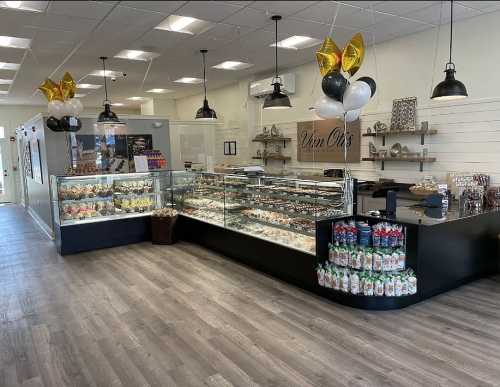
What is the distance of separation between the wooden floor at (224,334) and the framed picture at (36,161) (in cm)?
360

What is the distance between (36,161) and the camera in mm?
8203

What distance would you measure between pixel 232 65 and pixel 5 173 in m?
9.30

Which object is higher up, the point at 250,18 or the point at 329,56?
the point at 250,18

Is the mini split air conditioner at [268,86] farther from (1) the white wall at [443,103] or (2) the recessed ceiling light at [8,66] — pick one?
→ (2) the recessed ceiling light at [8,66]

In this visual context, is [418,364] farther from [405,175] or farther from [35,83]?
[35,83]

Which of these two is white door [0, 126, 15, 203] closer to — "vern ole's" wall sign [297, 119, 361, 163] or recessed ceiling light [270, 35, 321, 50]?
"vern ole's" wall sign [297, 119, 361, 163]

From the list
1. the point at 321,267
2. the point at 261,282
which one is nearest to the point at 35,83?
the point at 261,282

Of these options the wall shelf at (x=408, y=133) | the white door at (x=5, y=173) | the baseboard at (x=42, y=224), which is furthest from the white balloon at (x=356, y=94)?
the white door at (x=5, y=173)

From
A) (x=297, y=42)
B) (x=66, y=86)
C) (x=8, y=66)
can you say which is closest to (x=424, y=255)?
(x=297, y=42)

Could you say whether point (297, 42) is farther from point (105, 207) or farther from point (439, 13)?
point (105, 207)

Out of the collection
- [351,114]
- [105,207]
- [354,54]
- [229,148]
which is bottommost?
[105,207]

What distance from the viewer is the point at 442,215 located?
13.7ft

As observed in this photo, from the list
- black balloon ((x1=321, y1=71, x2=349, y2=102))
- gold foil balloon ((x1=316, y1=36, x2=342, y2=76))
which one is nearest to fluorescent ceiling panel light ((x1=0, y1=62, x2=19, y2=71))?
gold foil balloon ((x1=316, y1=36, x2=342, y2=76))

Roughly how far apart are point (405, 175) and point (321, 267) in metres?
2.88
